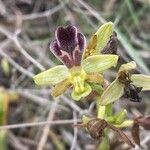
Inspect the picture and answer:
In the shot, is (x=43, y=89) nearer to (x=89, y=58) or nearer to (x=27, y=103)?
(x=27, y=103)

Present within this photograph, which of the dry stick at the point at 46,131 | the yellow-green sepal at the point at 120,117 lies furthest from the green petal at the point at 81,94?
the dry stick at the point at 46,131

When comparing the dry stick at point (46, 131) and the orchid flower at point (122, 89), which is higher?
the orchid flower at point (122, 89)

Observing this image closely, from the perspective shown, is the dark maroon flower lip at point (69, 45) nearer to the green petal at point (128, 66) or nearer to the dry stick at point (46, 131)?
the green petal at point (128, 66)

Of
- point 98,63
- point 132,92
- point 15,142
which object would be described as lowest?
point 15,142

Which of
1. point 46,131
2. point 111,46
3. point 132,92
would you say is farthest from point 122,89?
point 46,131

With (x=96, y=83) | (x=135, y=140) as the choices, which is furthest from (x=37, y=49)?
(x=96, y=83)

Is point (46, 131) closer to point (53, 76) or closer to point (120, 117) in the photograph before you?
point (120, 117)
